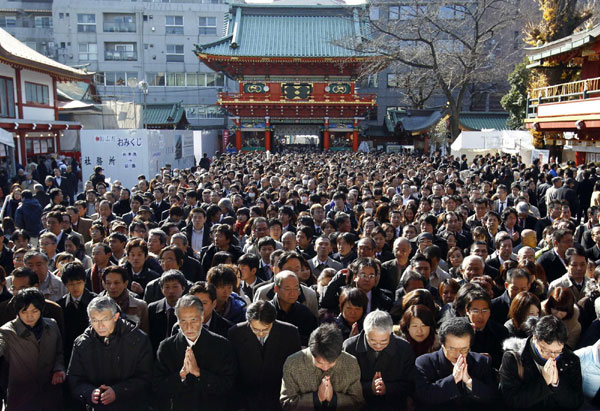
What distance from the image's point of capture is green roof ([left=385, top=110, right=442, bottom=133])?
34000 millimetres

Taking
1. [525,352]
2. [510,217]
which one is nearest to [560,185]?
[510,217]

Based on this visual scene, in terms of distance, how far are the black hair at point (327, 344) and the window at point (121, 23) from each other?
1849 inches

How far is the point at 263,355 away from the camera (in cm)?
396

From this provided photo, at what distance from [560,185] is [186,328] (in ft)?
31.4

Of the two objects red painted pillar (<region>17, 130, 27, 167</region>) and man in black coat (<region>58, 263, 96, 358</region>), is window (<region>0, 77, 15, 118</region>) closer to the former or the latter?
red painted pillar (<region>17, 130, 27, 167</region>)

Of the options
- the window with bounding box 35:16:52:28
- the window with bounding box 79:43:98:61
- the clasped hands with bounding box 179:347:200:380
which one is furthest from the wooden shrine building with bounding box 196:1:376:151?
the clasped hands with bounding box 179:347:200:380

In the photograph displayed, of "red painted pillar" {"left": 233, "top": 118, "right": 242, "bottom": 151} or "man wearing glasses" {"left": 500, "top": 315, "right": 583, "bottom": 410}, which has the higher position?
"red painted pillar" {"left": 233, "top": 118, "right": 242, "bottom": 151}

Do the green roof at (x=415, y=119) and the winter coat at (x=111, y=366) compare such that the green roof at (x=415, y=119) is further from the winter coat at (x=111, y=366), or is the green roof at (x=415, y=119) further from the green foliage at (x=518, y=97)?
the winter coat at (x=111, y=366)

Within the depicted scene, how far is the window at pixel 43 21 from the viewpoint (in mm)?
45750

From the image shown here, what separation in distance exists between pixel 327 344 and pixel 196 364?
37.4 inches

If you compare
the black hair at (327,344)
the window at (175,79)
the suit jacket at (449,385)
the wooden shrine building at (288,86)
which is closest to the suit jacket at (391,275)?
the suit jacket at (449,385)

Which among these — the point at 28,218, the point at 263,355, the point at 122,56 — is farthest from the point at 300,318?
the point at 122,56

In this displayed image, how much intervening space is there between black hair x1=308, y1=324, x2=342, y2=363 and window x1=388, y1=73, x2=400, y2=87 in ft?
132

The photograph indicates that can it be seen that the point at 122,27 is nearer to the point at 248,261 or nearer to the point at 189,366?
the point at 248,261
